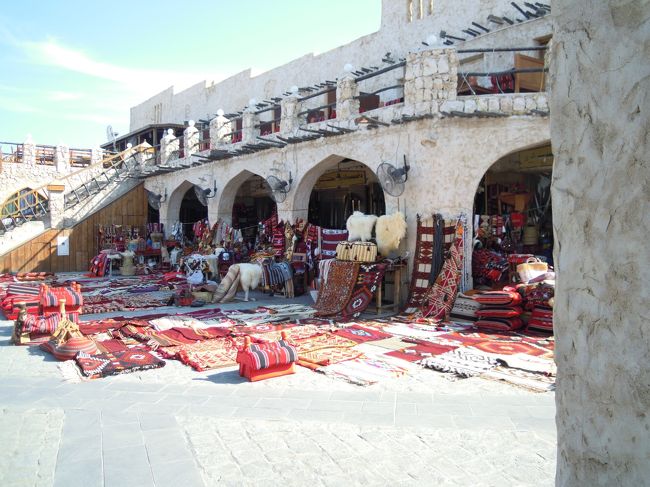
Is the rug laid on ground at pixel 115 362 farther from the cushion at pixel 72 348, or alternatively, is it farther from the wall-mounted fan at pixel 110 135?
the wall-mounted fan at pixel 110 135

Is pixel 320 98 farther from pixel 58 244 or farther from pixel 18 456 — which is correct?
pixel 18 456

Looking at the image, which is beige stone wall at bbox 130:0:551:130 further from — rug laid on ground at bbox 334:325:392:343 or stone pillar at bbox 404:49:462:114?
rug laid on ground at bbox 334:325:392:343

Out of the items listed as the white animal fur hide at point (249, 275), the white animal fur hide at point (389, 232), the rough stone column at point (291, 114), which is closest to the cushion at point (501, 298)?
the white animal fur hide at point (389, 232)

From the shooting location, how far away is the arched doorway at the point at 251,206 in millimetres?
20312

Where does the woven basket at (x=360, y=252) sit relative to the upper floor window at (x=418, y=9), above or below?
below

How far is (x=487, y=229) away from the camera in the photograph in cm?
1206

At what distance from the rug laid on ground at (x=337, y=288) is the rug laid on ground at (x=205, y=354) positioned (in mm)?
2991

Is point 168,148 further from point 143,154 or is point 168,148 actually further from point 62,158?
point 62,158

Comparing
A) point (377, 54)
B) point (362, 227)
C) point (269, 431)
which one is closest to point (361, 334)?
point (362, 227)

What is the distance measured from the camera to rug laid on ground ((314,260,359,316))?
413 inches

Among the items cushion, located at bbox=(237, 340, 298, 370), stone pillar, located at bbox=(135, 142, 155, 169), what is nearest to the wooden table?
cushion, located at bbox=(237, 340, 298, 370)

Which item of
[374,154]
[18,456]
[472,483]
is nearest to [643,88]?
[472,483]

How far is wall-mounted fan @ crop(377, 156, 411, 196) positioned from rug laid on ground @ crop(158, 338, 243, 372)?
504 centimetres

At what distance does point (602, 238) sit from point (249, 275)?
11.0 metres
